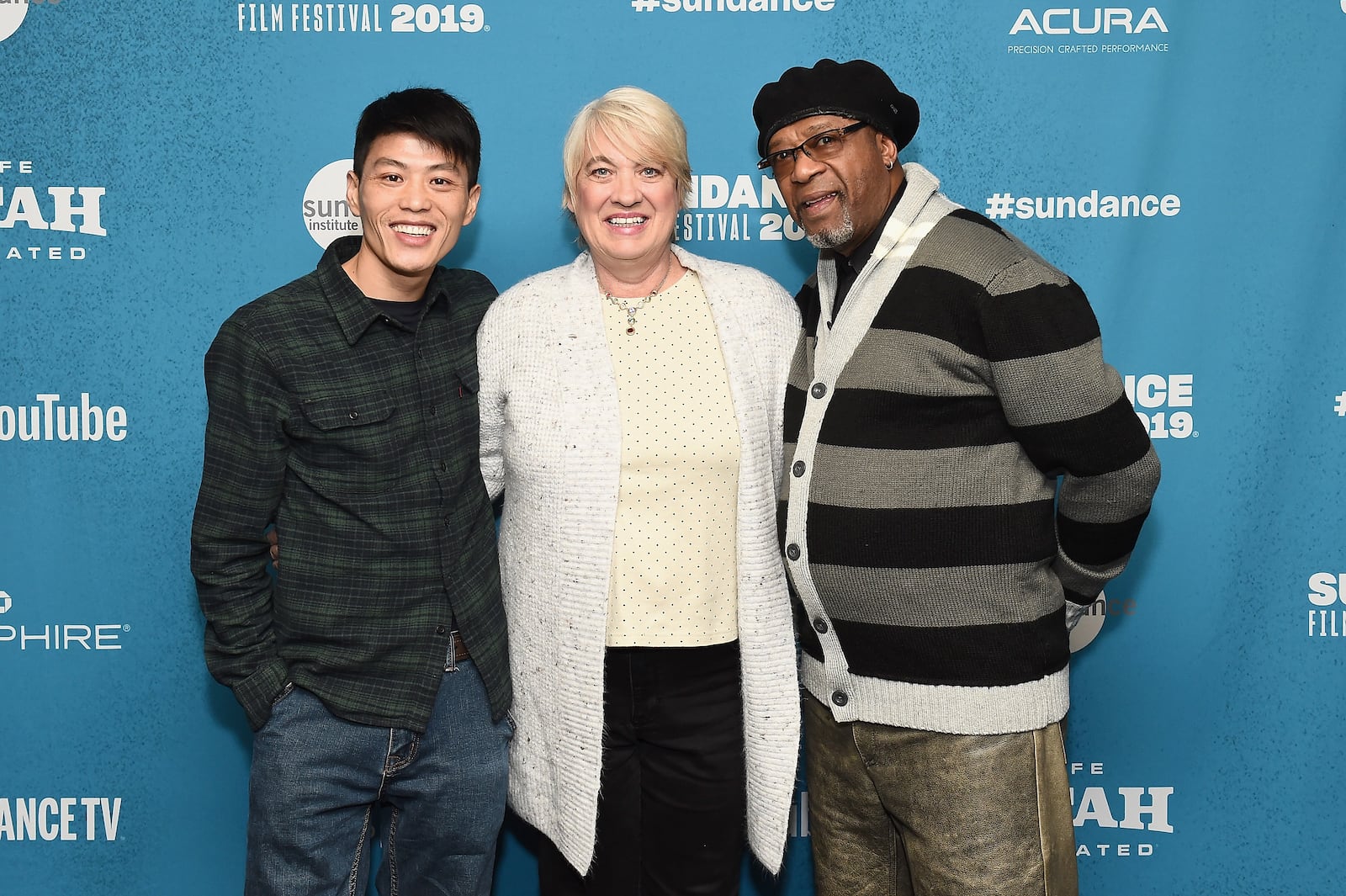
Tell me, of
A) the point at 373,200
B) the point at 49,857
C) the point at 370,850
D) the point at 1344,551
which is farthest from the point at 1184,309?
the point at 49,857

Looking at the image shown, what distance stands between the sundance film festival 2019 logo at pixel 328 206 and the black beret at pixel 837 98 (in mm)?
878

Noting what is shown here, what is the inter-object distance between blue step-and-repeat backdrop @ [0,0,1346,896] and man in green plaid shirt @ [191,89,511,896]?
49cm

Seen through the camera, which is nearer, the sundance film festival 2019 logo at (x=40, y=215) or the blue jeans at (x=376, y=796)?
the blue jeans at (x=376, y=796)

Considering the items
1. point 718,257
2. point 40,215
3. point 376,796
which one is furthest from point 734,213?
point 40,215

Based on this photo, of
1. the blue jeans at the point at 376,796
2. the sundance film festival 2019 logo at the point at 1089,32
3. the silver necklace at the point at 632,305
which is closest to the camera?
the blue jeans at the point at 376,796

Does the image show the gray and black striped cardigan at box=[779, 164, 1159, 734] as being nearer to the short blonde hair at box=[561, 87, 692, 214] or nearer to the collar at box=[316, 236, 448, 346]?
the short blonde hair at box=[561, 87, 692, 214]

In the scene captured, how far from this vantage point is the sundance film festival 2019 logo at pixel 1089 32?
1905 millimetres

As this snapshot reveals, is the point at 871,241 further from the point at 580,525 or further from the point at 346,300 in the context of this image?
the point at 346,300

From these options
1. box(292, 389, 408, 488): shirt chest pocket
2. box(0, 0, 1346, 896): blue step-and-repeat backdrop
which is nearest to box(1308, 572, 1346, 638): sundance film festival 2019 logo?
box(0, 0, 1346, 896): blue step-and-repeat backdrop

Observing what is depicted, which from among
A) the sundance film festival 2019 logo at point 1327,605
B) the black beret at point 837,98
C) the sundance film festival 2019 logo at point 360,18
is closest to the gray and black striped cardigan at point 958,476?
the black beret at point 837,98

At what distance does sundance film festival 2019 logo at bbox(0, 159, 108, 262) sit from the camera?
6.37 feet

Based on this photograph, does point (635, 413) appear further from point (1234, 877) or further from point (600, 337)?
point (1234, 877)

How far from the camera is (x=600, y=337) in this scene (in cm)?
155

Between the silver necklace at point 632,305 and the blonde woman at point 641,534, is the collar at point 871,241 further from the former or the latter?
the silver necklace at point 632,305
